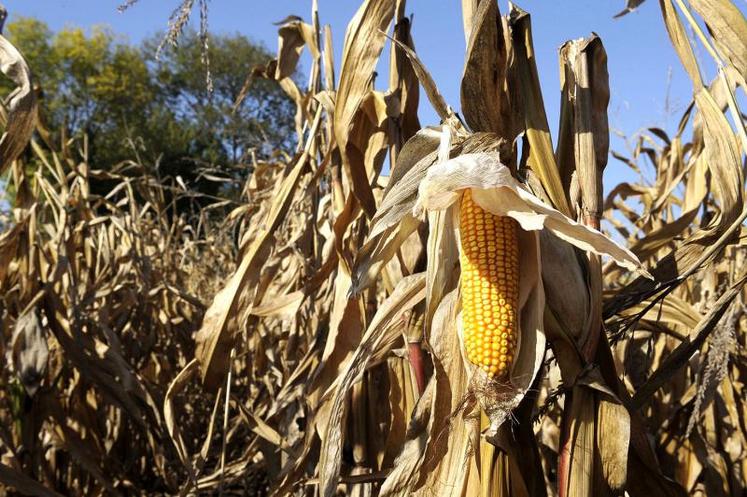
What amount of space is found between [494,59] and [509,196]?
0.30m

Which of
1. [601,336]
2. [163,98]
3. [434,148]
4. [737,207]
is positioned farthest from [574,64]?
[163,98]

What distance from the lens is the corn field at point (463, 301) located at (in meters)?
1.24

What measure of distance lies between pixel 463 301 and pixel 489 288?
5 centimetres

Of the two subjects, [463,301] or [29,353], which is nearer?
[463,301]

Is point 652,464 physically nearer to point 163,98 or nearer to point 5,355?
point 5,355

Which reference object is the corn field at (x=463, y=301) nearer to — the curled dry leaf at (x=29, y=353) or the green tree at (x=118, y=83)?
the curled dry leaf at (x=29, y=353)

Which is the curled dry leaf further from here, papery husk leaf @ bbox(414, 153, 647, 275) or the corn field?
papery husk leaf @ bbox(414, 153, 647, 275)

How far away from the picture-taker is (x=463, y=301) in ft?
3.78

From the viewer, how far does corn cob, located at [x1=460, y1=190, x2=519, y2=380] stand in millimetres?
1106

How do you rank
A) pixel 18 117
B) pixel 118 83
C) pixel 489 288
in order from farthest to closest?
1. pixel 118 83
2. pixel 18 117
3. pixel 489 288

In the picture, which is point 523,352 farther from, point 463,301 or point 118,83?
point 118,83

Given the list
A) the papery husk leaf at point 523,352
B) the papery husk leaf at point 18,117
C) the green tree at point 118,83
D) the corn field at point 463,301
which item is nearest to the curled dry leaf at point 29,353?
the corn field at point 463,301

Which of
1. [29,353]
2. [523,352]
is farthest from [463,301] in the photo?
[29,353]

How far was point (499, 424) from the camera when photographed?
1.14 metres
